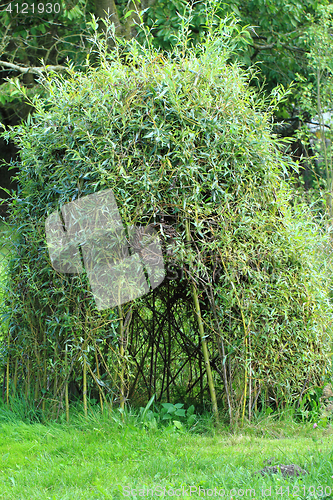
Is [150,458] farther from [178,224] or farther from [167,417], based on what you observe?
[178,224]

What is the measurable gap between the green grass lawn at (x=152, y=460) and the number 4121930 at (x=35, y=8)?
6942 mm

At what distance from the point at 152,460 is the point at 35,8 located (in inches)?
322

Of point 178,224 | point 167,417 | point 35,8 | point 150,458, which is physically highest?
point 35,8

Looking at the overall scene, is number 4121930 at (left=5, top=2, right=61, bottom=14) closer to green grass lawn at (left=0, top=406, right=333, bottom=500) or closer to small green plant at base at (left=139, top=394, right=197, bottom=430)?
small green plant at base at (left=139, top=394, right=197, bottom=430)

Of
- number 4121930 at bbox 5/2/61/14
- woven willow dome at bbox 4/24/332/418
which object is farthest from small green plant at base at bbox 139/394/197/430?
number 4121930 at bbox 5/2/61/14

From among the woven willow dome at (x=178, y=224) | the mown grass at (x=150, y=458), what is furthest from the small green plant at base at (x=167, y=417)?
the woven willow dome at (x=178, y=224)

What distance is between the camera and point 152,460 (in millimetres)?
2916

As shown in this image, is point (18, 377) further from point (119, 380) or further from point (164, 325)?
point (164, 325)

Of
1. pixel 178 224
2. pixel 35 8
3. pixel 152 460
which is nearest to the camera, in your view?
pixel 152 460

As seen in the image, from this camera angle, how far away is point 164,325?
175 inches

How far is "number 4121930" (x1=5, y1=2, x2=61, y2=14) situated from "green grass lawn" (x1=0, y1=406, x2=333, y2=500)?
22.8 ft

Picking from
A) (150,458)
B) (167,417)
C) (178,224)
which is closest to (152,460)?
(150,458)

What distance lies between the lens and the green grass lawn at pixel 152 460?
8.27 feet

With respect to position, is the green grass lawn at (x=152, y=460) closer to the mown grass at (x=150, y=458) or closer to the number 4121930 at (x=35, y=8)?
the mown grass at (x=150, y=458)
